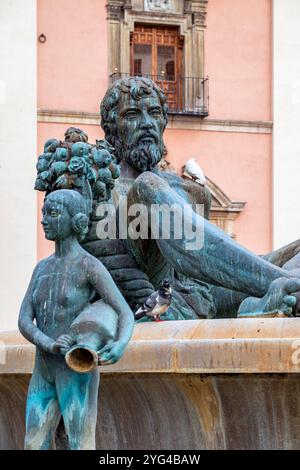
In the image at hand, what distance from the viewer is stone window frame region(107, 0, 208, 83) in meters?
28.5

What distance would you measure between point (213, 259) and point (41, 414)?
1362mm

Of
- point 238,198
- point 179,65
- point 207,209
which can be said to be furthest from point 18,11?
point 207,209

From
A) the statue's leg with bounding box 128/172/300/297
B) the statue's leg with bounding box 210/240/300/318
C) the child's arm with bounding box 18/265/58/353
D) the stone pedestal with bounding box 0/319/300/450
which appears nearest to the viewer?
the child's arm with bounding box 18/265/58/353

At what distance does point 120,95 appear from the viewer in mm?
6301

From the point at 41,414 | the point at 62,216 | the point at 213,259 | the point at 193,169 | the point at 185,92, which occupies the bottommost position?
the point at 41,414

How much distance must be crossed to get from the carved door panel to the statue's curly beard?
21.9 m

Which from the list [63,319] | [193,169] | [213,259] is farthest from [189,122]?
[63,319]

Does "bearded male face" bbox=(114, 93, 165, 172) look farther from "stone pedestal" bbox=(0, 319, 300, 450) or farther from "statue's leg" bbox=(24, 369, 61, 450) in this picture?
"statue's leg" bbox=(24, 369, 61, 450)

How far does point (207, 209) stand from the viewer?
6.58 m

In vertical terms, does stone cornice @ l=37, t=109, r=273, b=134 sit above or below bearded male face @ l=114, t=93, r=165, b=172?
above

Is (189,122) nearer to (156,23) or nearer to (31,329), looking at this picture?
(156,23)

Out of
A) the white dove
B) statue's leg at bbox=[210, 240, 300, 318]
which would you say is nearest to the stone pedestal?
statue's leg at bbox=[210, 240, 300, 318]

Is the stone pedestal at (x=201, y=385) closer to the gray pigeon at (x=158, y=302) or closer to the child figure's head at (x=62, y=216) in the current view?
the gray pigeon at (x=158, y=302)

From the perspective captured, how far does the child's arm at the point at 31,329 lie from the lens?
4.16 meters
